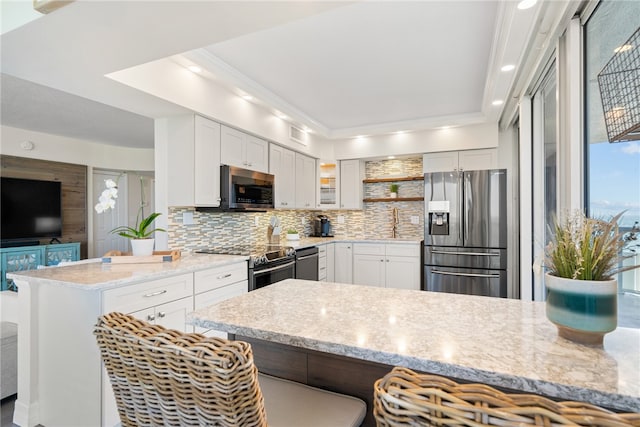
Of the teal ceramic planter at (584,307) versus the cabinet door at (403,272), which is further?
the cabinet door at (403,272)

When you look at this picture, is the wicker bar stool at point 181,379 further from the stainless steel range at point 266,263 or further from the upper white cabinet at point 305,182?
the upper white cabinet at point 305,182

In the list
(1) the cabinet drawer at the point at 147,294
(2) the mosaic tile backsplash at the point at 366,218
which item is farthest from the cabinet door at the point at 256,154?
(1) the cabinet drawer at the point at 147,294

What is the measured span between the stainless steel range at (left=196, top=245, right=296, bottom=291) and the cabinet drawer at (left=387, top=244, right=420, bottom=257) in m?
1.50

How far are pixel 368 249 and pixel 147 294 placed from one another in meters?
3.15

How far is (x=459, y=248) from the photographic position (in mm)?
3941

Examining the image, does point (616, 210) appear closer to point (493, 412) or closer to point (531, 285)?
point (493, 412)

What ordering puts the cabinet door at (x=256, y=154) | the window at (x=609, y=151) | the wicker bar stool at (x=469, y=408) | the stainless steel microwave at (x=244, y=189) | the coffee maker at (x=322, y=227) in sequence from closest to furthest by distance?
the wicker bar stool at (x=469, y=408) → the window at (x=609, y=151) → the stainless steel microwave at (x=244, y=189) → the cabinet door at (x=256, y=154) → the coffee maker at (x=322, y=227)

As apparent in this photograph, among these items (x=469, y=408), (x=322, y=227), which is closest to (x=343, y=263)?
(x=322, y=227)

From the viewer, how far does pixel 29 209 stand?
4.66 metres

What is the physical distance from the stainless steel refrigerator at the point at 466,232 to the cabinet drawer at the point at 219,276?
244 centimetres

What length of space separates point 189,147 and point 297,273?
176cm

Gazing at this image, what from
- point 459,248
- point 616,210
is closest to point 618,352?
point 616,210

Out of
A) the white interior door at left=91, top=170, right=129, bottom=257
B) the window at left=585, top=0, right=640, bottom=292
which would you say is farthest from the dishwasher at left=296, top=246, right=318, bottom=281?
the white interior door at left=91, top=170, right=129, bottom=257

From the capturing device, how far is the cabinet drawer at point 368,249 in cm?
452
